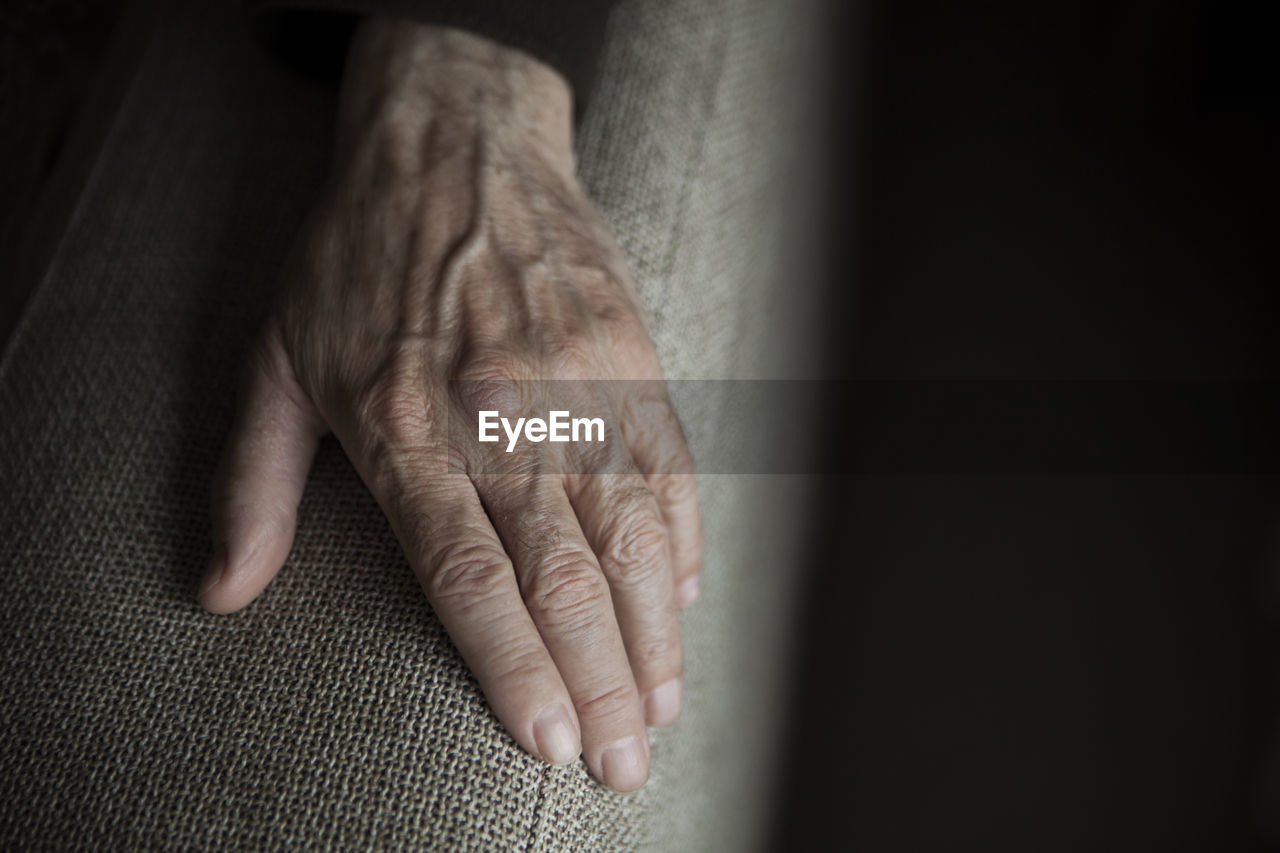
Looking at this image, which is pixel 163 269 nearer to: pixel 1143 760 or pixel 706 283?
pixel 706 283

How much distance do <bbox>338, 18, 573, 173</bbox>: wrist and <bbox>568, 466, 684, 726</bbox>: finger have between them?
0.25 m

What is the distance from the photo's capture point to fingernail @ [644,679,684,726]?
542mm

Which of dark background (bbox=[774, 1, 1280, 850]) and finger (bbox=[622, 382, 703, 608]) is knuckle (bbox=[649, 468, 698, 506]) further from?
dark background (bbox=[774, 1, 1280, 850])

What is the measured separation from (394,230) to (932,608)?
752mm

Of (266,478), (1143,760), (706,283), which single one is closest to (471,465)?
(266,478)

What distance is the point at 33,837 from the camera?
43cm

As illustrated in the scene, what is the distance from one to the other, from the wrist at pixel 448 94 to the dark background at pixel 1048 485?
0.51m

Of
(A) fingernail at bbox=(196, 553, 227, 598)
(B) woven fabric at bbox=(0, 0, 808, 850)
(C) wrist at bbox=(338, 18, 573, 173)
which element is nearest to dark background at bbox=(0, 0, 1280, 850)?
(B) woven fabric at bbox=(0, 0, 808, 850)

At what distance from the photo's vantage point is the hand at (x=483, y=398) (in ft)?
1.58

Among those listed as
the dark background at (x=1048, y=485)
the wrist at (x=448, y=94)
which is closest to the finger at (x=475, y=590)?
the wrist at (x=448, y=94)

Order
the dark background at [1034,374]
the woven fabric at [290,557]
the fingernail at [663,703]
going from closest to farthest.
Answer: the woven fabric at [290,557], the fingernail at [663,703], the dark background at [1034,374]

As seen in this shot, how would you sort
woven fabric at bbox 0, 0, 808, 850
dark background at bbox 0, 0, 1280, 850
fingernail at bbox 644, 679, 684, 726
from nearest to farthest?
woven fabric at bbox 0, 0, 808, 850, fingernail at bbox 644, 679, 684, 726, dark background at bbox 0, 0, 1280, 850

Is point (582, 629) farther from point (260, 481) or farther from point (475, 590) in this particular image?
point (260, 481)

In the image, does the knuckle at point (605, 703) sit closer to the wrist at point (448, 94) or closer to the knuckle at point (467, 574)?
the knuckle at point (467, 574)
